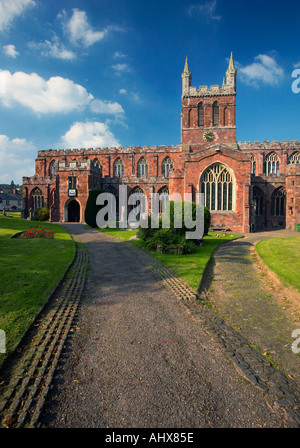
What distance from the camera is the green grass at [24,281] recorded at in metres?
5.59

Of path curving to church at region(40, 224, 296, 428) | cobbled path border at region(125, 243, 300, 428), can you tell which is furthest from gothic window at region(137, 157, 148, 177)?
Answer: path curving to church at region(40, 224, 296, 428)

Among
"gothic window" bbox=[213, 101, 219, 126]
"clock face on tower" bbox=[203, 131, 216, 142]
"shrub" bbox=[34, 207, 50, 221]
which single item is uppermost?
"gothic window" bbox=[213, 101, 219, 126]

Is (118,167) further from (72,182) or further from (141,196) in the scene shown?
(72,182)

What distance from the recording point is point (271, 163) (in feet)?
135

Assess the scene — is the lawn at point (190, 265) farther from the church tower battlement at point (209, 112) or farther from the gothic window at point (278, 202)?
the church tower battlement at point (209, 112)

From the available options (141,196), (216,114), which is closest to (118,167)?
(141,196)

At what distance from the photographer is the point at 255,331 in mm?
5902

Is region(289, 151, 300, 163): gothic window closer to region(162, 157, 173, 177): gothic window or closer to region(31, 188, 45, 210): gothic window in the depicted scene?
region(162, 157, 173, 177): gothic window

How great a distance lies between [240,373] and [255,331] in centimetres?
179

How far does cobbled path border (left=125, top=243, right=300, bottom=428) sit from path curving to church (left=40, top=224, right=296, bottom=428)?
0.12 metres

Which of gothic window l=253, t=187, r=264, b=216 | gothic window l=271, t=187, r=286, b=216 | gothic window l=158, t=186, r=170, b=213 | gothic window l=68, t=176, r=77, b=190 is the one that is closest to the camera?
gothic window l=271, t=187, r=286, b=216

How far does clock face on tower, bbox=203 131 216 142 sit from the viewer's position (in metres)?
38.5

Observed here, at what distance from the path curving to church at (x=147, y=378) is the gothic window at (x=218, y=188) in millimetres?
22615
